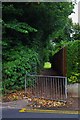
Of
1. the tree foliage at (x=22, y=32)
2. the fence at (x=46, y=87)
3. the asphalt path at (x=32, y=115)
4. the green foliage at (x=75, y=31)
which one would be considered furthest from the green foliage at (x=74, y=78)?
the green foliage at (x=75, y=31)

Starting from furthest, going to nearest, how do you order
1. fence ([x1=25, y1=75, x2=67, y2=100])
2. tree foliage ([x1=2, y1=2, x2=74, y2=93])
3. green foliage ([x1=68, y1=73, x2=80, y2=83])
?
green foliage ([x1=68, y1=73, x2=80, y2=83]), tree foliage ([x1=2, y1=2, x2=74, y2=93]), fence ([x1=25, y1=75, x2=67, y2=100])

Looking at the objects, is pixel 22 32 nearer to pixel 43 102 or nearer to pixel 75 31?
pixel 43 102

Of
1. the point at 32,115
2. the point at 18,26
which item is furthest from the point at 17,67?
the point at 32,115

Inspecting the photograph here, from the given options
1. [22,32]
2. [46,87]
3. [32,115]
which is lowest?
[32,115]

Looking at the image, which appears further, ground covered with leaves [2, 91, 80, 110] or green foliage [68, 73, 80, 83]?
green foliage [68, 73, 80, 83]

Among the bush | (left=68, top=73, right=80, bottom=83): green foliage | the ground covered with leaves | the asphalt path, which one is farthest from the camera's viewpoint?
(left=68, top=73, right=80, bottom=83): green foliage

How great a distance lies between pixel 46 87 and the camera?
401 inches

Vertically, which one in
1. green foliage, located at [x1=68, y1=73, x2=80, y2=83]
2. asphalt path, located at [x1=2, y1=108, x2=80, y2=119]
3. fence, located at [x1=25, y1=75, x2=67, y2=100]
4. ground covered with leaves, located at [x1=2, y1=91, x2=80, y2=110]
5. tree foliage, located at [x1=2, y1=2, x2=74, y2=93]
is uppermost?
tree foliage, located at [x1=2, y1=2, x2=74, y2=93]

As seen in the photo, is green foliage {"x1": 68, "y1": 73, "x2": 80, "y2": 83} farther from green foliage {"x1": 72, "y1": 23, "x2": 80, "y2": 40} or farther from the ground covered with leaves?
green foliage {"x1": 72, "y1": 23, "x2": 80, "y2": 40}

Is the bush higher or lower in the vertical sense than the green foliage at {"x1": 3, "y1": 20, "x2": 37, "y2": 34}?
lower

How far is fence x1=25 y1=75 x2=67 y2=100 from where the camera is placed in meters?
9.66

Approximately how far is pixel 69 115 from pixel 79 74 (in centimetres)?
387

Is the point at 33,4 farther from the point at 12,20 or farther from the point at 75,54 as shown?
the point at 75,54

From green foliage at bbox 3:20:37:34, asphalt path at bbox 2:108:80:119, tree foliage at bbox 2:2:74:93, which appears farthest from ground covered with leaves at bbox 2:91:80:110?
green foliage at bbox 3:20:37:34
